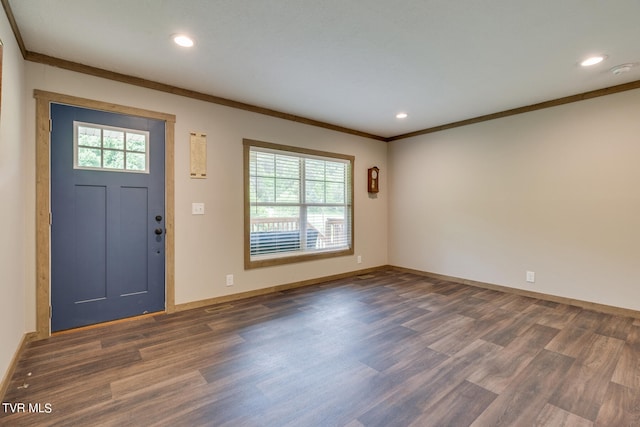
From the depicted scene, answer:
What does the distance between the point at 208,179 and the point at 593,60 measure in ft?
13.4

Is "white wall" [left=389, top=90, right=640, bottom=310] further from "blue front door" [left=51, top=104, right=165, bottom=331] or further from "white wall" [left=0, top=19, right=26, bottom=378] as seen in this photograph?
"white wall" [left=0, top=19, right=26, bottom=378]

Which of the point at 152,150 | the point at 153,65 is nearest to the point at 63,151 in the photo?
the point at 152,150

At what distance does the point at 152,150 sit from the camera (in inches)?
129

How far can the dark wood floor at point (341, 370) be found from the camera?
176 cm

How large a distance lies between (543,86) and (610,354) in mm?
2733

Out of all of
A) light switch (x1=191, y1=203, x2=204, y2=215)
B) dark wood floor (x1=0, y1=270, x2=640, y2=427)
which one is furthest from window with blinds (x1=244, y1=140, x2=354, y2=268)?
dark wood floor (x1=0, y1=270, x2=640, y2=427)

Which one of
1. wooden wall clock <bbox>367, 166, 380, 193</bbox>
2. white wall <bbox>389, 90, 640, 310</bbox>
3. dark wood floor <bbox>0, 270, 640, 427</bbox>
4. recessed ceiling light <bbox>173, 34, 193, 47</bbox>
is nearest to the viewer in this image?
dark wood floor <bbox>0, 270, 640, 427</bbox>

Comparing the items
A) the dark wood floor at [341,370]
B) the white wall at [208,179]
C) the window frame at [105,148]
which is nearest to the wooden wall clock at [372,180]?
the white wall at [208,179]

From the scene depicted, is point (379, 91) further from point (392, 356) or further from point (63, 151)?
point (63, 151)

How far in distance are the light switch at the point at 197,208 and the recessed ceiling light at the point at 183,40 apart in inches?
66.7

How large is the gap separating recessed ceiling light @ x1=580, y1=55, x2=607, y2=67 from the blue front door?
14.0 feet

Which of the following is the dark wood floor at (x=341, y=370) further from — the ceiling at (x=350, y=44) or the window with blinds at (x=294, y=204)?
the ceiling at (x=350, y=44)

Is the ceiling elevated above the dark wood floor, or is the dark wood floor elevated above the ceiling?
the ceiling

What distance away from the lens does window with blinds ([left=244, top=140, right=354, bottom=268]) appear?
163 inches
